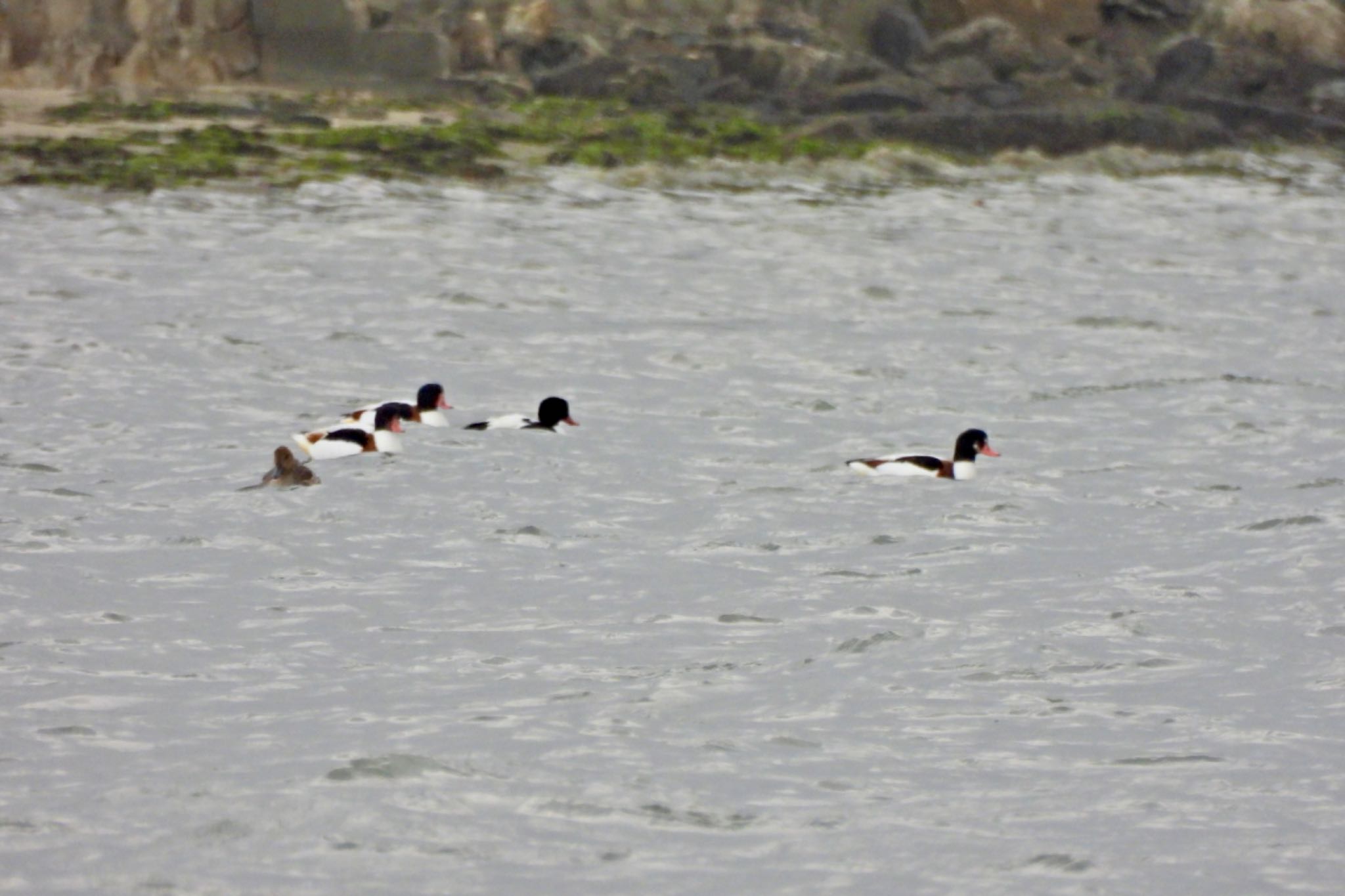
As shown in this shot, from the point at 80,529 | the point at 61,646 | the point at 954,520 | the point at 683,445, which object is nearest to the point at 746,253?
the point at 683,445

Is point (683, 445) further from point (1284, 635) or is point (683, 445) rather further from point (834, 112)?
point (834, 112)

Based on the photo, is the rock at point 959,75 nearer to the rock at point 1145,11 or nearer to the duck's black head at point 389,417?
the rock at point 1145,11

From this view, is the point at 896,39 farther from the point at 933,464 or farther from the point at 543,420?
the point at 933,464

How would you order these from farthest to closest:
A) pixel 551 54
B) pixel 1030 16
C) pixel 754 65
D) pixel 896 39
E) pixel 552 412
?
pixel 1030 16 < pixel 896 39 < pixel 551 54 < pixel 754 65 < pixel 552 412

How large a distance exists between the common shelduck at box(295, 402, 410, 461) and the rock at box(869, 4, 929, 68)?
2103 centimetres

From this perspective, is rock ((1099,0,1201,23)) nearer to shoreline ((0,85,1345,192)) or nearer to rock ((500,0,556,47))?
shoreline ((0,85,1345,192))

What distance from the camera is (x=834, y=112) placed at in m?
28.7

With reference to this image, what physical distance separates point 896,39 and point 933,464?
2161 centimetres

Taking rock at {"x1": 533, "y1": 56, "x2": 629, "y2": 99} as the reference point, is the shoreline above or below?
below

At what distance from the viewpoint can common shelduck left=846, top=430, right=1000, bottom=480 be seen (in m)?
12.0

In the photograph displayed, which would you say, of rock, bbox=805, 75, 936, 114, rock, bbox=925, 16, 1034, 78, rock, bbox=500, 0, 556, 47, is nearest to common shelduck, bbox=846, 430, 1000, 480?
rock, bbox=805, 75, 936, 114

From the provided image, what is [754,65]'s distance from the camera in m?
30.5

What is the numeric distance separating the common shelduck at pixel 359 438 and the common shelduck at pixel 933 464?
2.84m

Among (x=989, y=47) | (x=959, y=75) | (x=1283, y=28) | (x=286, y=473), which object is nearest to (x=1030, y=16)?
(x=989, y=47)
